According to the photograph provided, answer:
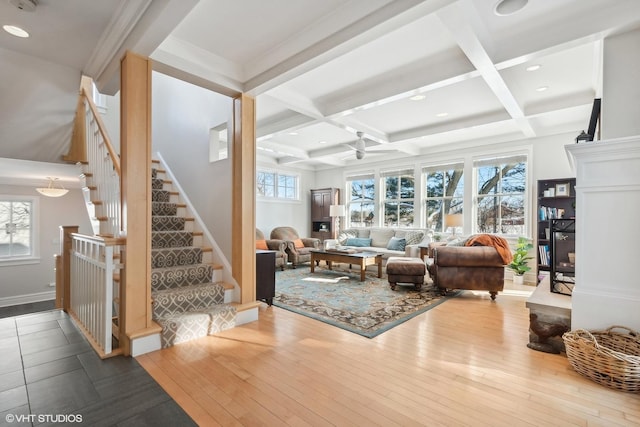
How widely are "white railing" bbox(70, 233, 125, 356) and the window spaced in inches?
196

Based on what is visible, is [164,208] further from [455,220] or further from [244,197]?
[455,220]

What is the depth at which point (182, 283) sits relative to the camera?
334cm

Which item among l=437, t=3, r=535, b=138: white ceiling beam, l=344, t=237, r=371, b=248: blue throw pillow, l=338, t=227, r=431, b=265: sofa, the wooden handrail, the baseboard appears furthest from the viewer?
l=344, t=237, r=371, b=248: blue throw pillow

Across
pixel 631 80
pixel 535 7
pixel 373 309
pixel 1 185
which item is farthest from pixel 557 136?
pixel 1 185

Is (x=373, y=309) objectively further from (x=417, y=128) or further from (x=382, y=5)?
(x=417, y=128)

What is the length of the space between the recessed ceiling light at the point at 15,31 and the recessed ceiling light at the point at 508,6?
391cm

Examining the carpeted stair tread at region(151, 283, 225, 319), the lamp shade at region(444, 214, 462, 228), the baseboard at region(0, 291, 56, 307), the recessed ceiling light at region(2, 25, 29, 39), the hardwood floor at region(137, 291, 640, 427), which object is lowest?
the baseboard at region(0, 291, 56, 307)

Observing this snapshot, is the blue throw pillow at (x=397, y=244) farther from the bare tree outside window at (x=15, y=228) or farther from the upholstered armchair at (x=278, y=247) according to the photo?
the bare tree outside window at (x=15, y=228)

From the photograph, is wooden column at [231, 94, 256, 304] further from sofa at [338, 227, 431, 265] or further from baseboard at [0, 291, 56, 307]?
baseboard at [0, 291, 56, 307]

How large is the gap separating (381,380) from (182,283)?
2.37 meters

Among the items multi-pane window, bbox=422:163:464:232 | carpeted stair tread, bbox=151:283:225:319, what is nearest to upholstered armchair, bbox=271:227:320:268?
multi-pane window, bbox=422:163:464:232

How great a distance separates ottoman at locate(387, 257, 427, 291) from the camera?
4590 mm

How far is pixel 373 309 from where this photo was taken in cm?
371

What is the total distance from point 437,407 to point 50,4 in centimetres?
388
